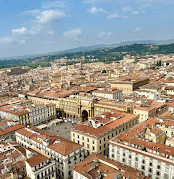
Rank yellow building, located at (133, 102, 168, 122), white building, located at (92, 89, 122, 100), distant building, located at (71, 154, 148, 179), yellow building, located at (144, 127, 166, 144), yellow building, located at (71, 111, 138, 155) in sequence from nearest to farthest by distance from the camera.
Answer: distant building, located at (71, 154, 148, 179), yellow building, located at (144, 127, 166, 144), yellow building, located at (71, 111, 138, 155), yellow building, located at (133, 102, 168, 122), white building, located at (92, 89, 122, 100)

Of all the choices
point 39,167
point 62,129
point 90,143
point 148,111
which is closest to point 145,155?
point 90,143

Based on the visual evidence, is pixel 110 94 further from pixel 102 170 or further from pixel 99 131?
pixel 102 170

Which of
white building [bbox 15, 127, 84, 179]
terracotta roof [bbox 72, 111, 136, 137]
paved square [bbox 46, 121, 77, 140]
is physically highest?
terracotta roof [bbox 72, 111, 136, 137]

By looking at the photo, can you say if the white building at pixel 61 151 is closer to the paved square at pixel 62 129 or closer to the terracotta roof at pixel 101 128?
the terracotta roof at pixel 101 128

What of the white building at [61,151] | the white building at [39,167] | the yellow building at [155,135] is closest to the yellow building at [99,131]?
the white building at [61,151]

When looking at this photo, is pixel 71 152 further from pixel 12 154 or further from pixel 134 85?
pixel 134 85

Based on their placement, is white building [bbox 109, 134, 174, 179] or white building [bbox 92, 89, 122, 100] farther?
white building [bbox 92, 89, 122, 100]

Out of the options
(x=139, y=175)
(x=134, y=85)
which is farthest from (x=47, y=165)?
(x=134, y=85)

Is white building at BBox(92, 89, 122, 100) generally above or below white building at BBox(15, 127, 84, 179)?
above

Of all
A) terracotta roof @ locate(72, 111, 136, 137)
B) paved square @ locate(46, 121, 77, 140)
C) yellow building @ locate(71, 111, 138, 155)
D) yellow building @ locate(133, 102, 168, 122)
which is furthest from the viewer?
paved square @ locate(46, 121, 77, 140)

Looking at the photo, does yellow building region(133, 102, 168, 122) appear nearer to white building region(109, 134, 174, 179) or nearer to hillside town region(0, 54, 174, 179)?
hillside town region(0, 54, 174, 179)

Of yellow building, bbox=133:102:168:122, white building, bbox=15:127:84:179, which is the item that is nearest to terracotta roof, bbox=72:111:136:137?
white building, bbox=15:127:84:179

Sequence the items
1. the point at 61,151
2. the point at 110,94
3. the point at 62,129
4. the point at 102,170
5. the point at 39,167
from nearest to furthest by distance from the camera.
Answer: the point at 102,170 → the point at 39,167 → the point at 61,151 → the point at 62,129 → the point at 110,94
